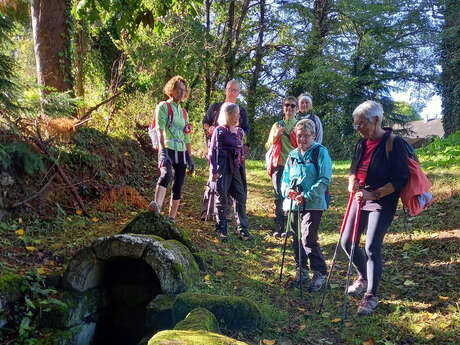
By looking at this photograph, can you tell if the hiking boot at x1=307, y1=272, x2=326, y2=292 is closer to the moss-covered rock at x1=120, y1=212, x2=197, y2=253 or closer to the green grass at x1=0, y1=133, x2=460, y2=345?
the green grass at x1=0, y1=133, x2=460, y2=345

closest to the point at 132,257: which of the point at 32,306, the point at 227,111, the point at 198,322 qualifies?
the point at 32,306

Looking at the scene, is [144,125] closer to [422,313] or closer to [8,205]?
[8,205]

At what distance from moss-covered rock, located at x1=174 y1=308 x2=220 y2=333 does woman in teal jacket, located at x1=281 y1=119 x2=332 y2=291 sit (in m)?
1.61

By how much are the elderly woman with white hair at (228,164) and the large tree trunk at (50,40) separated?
13.7 feet

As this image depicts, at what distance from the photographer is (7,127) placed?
17.2 feet

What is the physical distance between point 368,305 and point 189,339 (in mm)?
2193

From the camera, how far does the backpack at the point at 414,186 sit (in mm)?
3369

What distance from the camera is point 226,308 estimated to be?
3434mm

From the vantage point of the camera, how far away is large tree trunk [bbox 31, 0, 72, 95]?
7352mm

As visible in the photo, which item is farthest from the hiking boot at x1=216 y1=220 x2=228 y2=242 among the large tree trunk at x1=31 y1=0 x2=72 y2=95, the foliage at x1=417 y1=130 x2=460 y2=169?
the foliage at x1=417 y1=130 x2=460 y2=169

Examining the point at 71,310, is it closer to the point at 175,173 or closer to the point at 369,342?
the point at 175,173

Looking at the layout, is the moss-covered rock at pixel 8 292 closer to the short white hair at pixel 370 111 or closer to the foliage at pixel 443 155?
the short white hair at pixel 370 111

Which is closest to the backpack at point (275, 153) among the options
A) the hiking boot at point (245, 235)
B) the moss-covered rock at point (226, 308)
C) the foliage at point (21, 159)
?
the hiking boot at point (245, 235)

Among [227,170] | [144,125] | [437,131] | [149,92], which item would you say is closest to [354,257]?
[227,170]
